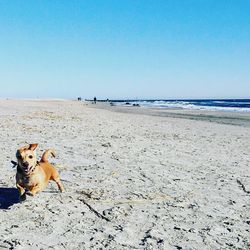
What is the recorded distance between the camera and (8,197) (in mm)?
5637

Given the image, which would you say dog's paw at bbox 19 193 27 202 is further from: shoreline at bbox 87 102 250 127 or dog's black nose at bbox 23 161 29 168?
shoreline at bbox 87 102 250 127

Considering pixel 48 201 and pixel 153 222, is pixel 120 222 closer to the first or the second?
pixel 153 222

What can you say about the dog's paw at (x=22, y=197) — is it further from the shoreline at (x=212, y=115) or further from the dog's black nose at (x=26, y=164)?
the shoreline at (x=212, y=115)

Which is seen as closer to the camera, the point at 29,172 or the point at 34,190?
the point at 29,172

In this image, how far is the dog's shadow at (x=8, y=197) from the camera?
5306 mm

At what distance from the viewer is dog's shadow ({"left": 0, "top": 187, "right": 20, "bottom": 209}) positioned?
5306mm

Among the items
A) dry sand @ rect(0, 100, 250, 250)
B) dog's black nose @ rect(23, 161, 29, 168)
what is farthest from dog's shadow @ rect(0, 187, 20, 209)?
dog's black nose @ rect(23, 161, 29, 168)

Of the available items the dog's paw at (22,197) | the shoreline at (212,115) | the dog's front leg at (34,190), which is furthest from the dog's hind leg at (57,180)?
the shoreline at (212,115)

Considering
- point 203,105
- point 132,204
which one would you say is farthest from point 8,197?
point 203,105

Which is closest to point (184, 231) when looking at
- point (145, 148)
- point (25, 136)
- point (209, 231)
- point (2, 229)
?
point (209, 231)

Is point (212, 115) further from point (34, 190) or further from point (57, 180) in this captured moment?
point (34, 190)

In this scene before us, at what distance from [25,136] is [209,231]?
8735 millimetres

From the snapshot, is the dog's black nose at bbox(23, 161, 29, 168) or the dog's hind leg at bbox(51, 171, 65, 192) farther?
the dog's hind leg at bbox(51, 171, 65, 192)

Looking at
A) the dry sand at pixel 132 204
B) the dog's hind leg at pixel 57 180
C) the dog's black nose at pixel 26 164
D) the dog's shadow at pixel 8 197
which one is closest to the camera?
the dry sand at pixel 132 204
